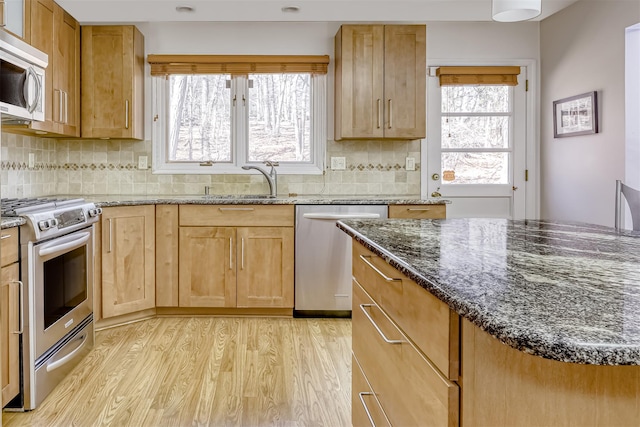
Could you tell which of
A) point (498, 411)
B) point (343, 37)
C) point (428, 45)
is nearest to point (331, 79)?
point (343, 37)

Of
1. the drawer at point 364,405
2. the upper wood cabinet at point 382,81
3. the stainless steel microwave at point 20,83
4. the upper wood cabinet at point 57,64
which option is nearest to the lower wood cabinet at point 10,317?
the stainless steel microwave at point 20,83

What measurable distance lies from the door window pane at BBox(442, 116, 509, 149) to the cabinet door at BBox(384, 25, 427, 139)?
0.52 meters

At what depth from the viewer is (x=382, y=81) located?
151 inches

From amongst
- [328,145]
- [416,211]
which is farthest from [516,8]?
[328,145]

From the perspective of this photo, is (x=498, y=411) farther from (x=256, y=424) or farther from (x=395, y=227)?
(x=256, y=424)

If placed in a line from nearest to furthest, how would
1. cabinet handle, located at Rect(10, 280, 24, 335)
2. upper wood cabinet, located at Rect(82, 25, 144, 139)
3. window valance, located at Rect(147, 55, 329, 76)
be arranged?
cabinet handle, located at Rect(10, 280, 24, 335) → upper wood cabinet, located at Rect(82, 25, 144, 139) → window valance, located at Rect(147, 55, 329, 76)

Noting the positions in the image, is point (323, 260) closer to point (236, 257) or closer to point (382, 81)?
point (236, 257)

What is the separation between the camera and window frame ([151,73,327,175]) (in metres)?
4.16

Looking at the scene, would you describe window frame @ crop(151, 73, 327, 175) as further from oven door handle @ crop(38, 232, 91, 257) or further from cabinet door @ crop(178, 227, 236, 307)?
oven door handle @ crop(38, 232, 91, 257)

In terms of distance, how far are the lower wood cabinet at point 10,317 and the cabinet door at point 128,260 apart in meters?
1.18

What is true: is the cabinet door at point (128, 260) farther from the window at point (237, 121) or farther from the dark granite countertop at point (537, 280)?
the dark granite countertop at point (537, 280)

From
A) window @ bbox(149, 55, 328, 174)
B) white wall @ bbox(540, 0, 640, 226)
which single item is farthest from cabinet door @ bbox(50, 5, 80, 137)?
white wall @ bbox(540, 0, 640, 226)

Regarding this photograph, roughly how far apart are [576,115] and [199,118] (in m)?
2.85

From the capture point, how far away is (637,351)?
591 mm
